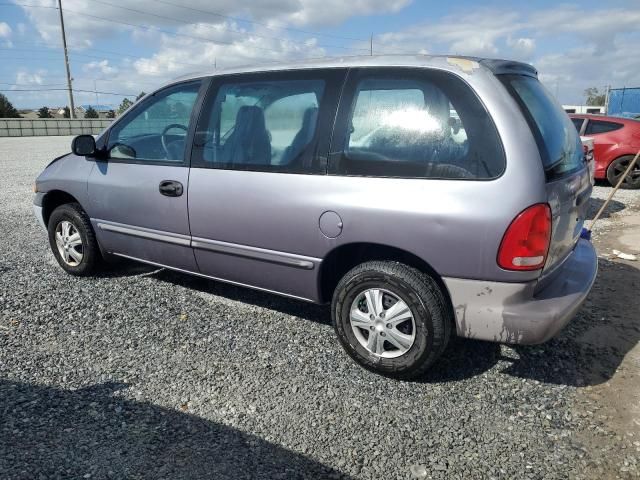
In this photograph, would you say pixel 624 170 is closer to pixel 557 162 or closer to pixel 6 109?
pixel 557 162

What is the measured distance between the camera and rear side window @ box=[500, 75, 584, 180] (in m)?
2.90

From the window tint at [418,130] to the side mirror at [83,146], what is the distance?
2396 millimetres

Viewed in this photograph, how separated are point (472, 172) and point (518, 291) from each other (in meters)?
0.67

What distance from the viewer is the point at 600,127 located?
10.5 metres

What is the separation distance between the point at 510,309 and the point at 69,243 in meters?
3.92

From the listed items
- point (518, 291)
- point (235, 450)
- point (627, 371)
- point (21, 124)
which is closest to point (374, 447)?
point (235, 450)

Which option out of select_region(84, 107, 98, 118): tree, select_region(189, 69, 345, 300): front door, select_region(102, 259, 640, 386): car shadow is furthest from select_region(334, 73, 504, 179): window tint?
select_region(84, 107, 98, 118): tree

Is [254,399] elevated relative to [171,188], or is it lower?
lower

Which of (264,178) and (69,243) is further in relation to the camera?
(69,243)

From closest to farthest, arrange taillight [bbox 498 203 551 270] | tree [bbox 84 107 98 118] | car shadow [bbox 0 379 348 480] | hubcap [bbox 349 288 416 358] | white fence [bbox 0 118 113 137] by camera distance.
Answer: car shadow [bbox 0 379 348 480] < taillight [bbox 498 203 551 270] < hubcap [bbox 349 288 416 358] < white fence [bbox 0 118 113 137] < tree [bbox 84 107 98 118]

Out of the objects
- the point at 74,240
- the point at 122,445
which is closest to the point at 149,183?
the point at 74,240

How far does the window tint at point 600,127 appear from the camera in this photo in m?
10.4

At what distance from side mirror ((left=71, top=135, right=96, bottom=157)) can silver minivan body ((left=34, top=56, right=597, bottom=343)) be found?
0.83ft

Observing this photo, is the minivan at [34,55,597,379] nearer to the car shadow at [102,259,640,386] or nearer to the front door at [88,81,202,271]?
the front door at [88,81,202,271]
